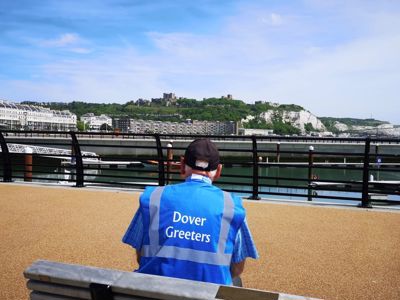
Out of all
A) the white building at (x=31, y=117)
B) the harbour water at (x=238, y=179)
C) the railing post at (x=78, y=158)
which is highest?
the white building at (x=31, y=117)

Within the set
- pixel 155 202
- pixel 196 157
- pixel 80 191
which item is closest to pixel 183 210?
pixel 155 202

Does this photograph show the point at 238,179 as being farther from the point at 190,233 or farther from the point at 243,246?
the point at 190,233

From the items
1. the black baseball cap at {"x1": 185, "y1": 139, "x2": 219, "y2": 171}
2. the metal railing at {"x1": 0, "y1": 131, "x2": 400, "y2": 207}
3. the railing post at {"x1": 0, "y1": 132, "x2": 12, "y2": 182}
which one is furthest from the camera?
the railing post at {"x1": 0, "y1": 132, "x2": 12, "y2": 182}

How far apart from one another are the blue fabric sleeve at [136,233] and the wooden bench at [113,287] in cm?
51

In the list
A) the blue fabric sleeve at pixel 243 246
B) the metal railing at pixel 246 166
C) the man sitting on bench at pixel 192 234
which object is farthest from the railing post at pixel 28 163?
the blue fabric sleeve at pixel 243 246

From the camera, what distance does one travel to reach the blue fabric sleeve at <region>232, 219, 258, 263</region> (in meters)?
2.08

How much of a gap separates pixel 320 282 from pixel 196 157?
2.31 meters

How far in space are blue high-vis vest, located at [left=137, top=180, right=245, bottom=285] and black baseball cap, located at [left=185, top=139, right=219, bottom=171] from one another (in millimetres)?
193

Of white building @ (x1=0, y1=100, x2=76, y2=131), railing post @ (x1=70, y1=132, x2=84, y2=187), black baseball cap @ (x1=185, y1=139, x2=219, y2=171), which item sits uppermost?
white building @ (x1=0, y1=100, x2=76, y2=131)

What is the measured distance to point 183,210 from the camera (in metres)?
1.97

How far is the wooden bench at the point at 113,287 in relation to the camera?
141 centimetres

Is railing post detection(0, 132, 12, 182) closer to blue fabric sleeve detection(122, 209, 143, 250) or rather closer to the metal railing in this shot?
the metal railing

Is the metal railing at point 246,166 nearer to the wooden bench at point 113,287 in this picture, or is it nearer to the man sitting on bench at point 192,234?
the man sitting on bench at point 192,234

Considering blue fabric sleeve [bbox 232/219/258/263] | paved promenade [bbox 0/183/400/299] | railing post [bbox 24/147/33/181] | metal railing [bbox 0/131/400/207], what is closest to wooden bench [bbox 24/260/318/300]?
blue fabric sleeve [bbox 232/219/258/263]
